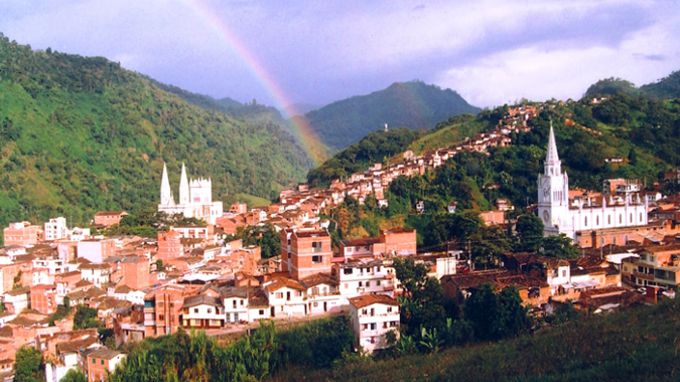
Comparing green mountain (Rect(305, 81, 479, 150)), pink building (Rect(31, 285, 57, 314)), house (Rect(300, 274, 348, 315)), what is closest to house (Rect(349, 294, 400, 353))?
house (Rect(300, 274, 348, 315))

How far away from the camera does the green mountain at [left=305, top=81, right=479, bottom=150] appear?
409 ft

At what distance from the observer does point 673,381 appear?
28.2 ft

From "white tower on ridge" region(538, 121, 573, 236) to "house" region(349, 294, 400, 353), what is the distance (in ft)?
45.4

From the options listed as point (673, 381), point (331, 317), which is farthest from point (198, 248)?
point (673, 381)

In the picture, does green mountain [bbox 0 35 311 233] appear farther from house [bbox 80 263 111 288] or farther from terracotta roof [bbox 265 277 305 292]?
terracotta roof [bbox 265 277 305 292]

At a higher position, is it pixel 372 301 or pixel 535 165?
pixel 535 165

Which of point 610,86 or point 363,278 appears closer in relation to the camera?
point 363,278

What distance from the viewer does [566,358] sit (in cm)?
1214

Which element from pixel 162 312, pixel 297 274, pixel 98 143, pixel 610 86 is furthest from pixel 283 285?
pixel 610 86

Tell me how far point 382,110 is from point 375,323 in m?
117

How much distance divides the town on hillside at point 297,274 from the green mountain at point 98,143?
16724mm

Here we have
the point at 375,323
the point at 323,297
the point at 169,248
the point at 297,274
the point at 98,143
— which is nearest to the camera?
the point at 375,323

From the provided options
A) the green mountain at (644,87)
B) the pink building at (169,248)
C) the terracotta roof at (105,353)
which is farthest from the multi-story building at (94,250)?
the green mountain at (644,87)

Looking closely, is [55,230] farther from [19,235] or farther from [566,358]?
[566,358]
